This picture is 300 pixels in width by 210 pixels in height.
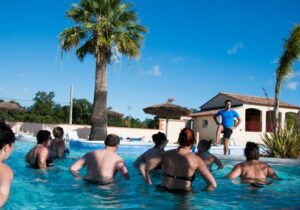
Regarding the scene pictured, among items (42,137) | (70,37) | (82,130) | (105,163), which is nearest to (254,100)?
(82,130)

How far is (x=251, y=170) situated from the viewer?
6.15m

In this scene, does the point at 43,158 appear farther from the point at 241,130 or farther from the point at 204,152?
the point at 241,130

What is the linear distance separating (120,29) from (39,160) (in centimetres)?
1269

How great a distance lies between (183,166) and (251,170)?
189 cm

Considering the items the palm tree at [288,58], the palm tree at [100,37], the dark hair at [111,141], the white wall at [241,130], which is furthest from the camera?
the white wall at [241,130]

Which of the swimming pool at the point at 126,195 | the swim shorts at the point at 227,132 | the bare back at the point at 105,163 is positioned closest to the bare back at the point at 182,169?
the swimming pool at the point at 126,195

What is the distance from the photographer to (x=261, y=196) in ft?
19.8

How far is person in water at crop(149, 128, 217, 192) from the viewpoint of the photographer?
468 cm

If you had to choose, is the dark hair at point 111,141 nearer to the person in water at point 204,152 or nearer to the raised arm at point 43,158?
the raised arm at point 43,158

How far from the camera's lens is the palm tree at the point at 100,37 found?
18.2 m

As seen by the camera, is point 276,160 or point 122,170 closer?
point 122,170

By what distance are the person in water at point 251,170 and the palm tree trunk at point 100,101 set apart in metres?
12.8

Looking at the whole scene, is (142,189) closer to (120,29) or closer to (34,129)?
(120,29)

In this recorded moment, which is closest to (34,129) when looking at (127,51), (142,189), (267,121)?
(127,51)
